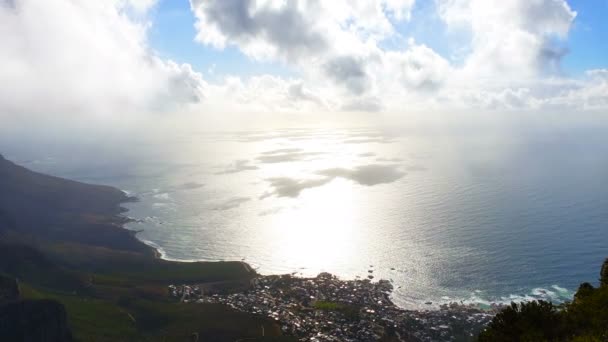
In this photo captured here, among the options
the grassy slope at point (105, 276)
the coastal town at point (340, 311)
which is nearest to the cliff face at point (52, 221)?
the grassy slope at point (105, 276)

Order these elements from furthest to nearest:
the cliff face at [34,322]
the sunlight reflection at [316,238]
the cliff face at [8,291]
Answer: the sunlight reflection at [316,238]
the cliff face at [8,291]
the cliff face at [34,322]

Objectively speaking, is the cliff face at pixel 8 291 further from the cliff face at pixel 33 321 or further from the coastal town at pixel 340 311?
the coastal town at pixel 340 311

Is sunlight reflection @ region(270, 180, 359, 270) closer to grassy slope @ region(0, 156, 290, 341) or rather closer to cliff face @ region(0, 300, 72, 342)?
grassy slope @ region(0, 156, 290, 341)

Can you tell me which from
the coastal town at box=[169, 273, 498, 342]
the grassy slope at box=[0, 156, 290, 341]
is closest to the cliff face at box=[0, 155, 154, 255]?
the grassy slope at box=[0, 156, 290, 341]

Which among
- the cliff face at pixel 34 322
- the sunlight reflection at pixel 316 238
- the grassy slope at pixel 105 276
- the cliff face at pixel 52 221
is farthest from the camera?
the cliff face at pixel 52 221

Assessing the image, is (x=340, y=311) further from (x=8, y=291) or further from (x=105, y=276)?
(x=105, y=276)

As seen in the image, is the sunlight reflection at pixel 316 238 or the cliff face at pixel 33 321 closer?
the cliff face at pixel 33 321
